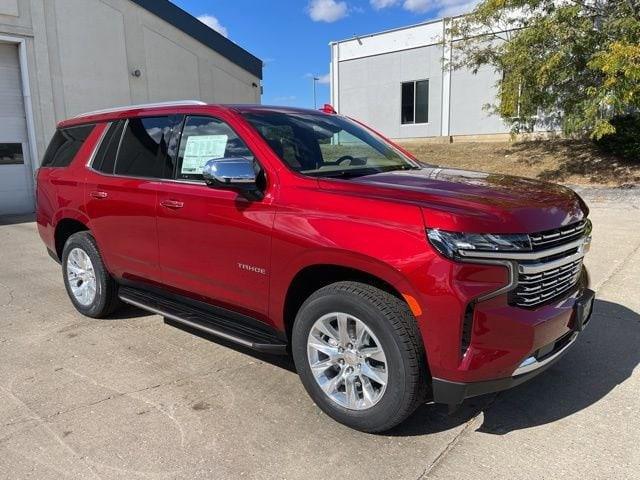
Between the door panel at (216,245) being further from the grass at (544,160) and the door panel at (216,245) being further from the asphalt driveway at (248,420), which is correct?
the grass at (544,160)

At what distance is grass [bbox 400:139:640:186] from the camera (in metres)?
15.5

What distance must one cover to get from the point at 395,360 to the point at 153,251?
7.40 ft

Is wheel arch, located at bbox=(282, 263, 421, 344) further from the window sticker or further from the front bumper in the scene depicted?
the window sticker

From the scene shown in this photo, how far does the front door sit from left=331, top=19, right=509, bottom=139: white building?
60.6 ft

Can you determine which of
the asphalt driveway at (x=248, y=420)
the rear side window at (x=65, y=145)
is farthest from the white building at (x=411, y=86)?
the asphalt driveway at (x=248, y=420)

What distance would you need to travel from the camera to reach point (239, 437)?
9.94 feet

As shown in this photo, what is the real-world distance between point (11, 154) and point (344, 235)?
13.3 m

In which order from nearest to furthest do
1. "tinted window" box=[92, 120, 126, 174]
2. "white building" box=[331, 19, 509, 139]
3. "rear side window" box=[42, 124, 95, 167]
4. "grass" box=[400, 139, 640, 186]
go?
1. "tinted window" box=[92, 120, 126, 174]
2. "rear side window" box=[42, 124, 95, 167]
3. "grass" box=[400, 139, 640, 186]
4. "white building" box=[331, 19, 509, 139]

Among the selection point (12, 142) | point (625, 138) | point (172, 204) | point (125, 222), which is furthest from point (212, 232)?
point (625, 138)

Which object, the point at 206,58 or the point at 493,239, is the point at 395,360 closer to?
the point at 493,239

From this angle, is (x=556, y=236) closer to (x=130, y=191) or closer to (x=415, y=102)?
(x=130, y=191)

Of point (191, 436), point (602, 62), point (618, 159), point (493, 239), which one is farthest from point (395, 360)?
point (618, 159)

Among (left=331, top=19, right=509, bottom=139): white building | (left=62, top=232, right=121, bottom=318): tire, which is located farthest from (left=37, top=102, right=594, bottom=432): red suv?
(left=331, top=19, right=509, bottom=139): white building

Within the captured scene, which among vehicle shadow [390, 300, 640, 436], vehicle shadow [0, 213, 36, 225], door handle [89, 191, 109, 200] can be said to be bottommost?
vehicle shadow [390, 300, 640, 436]
